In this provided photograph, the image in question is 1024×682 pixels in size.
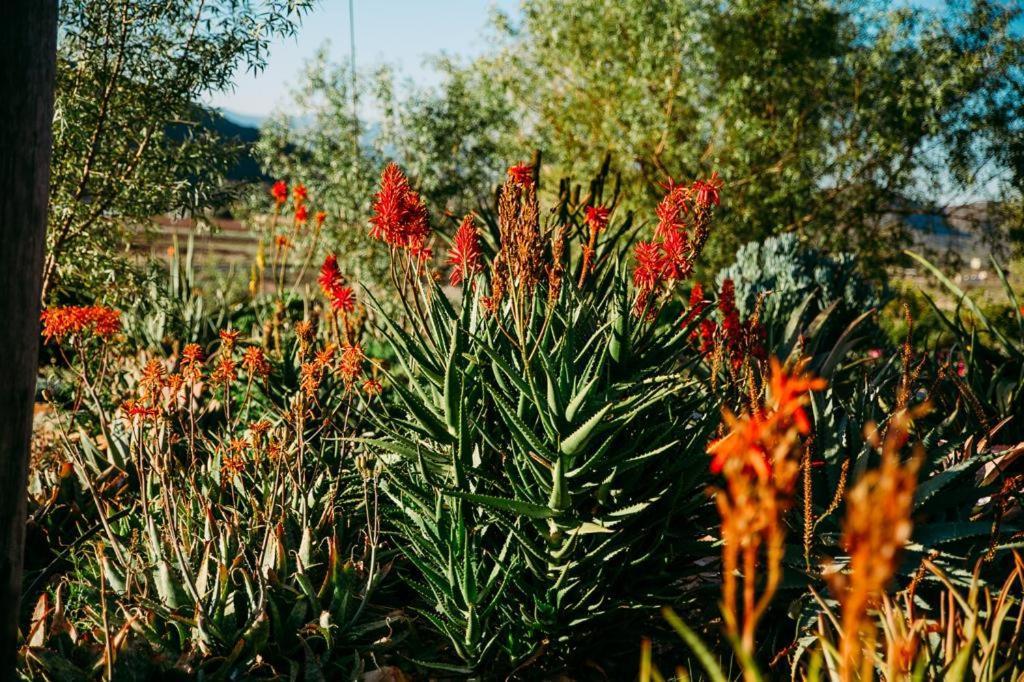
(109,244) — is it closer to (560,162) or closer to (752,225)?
(560,162)

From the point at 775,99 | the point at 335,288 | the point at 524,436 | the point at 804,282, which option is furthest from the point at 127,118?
the point at 775,99

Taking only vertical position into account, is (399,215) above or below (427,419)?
above

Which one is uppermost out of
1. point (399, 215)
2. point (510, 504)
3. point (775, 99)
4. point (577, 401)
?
point (775, 99)

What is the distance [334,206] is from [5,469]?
7.67 metres

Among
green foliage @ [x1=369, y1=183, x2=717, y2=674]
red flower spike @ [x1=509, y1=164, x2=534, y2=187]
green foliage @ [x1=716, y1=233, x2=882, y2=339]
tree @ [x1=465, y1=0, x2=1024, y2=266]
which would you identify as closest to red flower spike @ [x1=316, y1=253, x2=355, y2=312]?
green foliage @ [x1=369, y1=183, x2=717, y2=674]

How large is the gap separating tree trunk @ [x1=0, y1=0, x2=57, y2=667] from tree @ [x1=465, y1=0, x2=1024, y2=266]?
8.41 metres

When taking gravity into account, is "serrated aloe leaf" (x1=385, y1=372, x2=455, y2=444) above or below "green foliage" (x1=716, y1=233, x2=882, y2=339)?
below

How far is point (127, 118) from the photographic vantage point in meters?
4.87

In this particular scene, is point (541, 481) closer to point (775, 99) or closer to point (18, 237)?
point (18, 237)

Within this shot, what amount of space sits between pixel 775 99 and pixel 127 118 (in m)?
8.82

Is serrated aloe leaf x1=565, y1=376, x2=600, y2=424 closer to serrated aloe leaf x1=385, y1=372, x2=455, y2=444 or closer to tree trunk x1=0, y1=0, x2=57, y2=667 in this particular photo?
serrated aloe leaf x1=385, y1=372, x2=455, y2=444

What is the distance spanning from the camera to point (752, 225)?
35.0 feet

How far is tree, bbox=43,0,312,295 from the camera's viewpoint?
4492 mm

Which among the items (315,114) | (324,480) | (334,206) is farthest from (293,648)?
(315,114)
